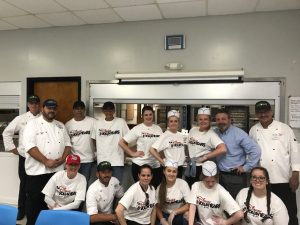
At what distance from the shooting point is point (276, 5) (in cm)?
294

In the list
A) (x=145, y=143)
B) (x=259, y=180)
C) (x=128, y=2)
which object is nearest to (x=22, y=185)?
(x=145, y=143)

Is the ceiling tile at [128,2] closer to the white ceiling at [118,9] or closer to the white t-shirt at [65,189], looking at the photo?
the white ceiling at [118,9]

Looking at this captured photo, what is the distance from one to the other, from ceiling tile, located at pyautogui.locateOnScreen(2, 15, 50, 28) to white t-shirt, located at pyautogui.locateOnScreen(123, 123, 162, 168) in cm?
197

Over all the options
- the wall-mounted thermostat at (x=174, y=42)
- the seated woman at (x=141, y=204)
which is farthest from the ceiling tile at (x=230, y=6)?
the seated woman at (x=141, y=204)

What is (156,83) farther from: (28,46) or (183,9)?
(28,46)

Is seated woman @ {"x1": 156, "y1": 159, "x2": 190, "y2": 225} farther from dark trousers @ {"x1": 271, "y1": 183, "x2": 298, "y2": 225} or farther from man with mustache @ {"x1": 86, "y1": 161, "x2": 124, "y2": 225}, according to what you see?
dark trousers @ {"x1": 271, "y1": 183, "x2": 298, "y2": 225}

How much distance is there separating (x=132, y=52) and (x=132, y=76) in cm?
35

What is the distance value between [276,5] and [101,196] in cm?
272

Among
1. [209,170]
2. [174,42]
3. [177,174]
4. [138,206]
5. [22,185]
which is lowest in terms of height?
[22,185]

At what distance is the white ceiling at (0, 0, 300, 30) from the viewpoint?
2.91 m

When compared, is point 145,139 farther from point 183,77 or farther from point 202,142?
point 183,77

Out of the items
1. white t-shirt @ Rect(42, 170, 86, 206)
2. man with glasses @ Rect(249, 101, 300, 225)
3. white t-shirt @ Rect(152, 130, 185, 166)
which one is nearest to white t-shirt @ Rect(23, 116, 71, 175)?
white t-shirt @ Rect(42, 170, 86, 206)

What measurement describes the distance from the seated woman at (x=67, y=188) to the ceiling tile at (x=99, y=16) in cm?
172

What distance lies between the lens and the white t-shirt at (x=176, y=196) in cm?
257
